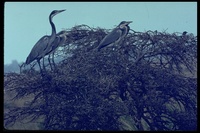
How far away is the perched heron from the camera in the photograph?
8133mm

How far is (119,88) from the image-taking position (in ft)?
25.7

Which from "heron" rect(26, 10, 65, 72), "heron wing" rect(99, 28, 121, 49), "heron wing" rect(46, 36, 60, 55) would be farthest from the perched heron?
"heron" rect(26, 10, 65, 72)

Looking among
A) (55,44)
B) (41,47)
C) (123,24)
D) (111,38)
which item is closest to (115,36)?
(111,38)

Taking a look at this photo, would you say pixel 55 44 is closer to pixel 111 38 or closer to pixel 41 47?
pixel 41 47

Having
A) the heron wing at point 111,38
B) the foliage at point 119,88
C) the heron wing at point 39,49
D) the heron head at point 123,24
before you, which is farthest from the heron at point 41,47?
the heron head at point 123,24

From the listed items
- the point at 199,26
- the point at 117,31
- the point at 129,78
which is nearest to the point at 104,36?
the point at 117,31

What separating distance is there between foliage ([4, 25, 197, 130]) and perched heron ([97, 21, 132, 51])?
0.12 m

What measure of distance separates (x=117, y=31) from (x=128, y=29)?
33 centimetres

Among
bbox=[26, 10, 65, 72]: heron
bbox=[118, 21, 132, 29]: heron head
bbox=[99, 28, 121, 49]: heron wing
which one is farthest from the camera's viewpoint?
bbox=[26, 10, 65, 72]: heron

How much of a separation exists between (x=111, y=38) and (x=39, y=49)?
4.58ft

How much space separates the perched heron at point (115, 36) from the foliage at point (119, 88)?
12 centimetres

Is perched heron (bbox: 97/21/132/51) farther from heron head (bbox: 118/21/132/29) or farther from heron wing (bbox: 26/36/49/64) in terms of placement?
heron wing (bbox: 26/36/49/64)

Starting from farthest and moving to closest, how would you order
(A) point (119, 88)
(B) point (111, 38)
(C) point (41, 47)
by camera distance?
(C) point (41, 47), (B) point (111, 38), (A) point (119, 88)

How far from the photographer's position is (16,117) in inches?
316
